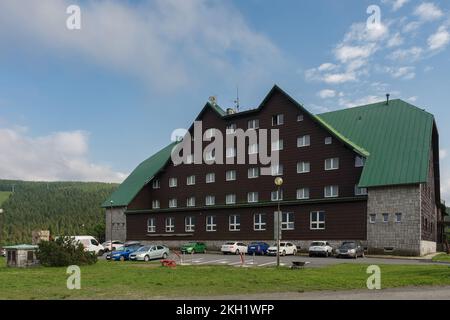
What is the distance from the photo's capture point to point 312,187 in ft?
174

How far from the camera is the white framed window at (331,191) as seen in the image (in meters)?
51.1

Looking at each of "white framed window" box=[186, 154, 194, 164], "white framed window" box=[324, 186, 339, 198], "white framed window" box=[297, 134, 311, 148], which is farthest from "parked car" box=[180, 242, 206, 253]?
"white framed window" box=[297, 134, 311, 148]

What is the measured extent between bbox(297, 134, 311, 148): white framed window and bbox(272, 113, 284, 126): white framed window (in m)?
3.24

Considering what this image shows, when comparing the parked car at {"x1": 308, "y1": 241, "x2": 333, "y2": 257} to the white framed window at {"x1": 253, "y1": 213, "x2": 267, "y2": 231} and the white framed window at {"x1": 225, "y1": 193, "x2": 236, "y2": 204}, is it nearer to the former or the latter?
the white framed window at {"x1": 253, "y1": 213, "x2": 267, "y2": 231}

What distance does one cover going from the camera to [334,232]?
49.4 meters

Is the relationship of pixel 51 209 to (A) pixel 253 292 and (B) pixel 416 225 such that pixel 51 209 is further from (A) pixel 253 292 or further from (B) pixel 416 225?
(A) pixel 253 292

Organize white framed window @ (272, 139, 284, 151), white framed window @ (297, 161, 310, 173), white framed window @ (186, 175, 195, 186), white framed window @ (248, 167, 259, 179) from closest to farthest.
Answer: white framed window @ (297, 161, 310, 173)
white framed window @ (272, 139, 284, 151)
white framed window @ (248, 167, 259, 179)
white framed window @ (186, 175, 195, 186)

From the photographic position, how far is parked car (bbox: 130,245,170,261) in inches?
1681

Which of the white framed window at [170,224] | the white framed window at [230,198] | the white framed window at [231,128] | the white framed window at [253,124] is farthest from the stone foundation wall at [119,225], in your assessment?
the white framed window at [253,124]

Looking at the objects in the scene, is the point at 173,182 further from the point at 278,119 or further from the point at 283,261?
the point at 283,261

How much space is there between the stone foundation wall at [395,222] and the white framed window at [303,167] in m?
8.31

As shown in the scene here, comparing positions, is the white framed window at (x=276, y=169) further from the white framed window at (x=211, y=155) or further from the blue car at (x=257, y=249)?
the blue car at (x=257, y=249)
